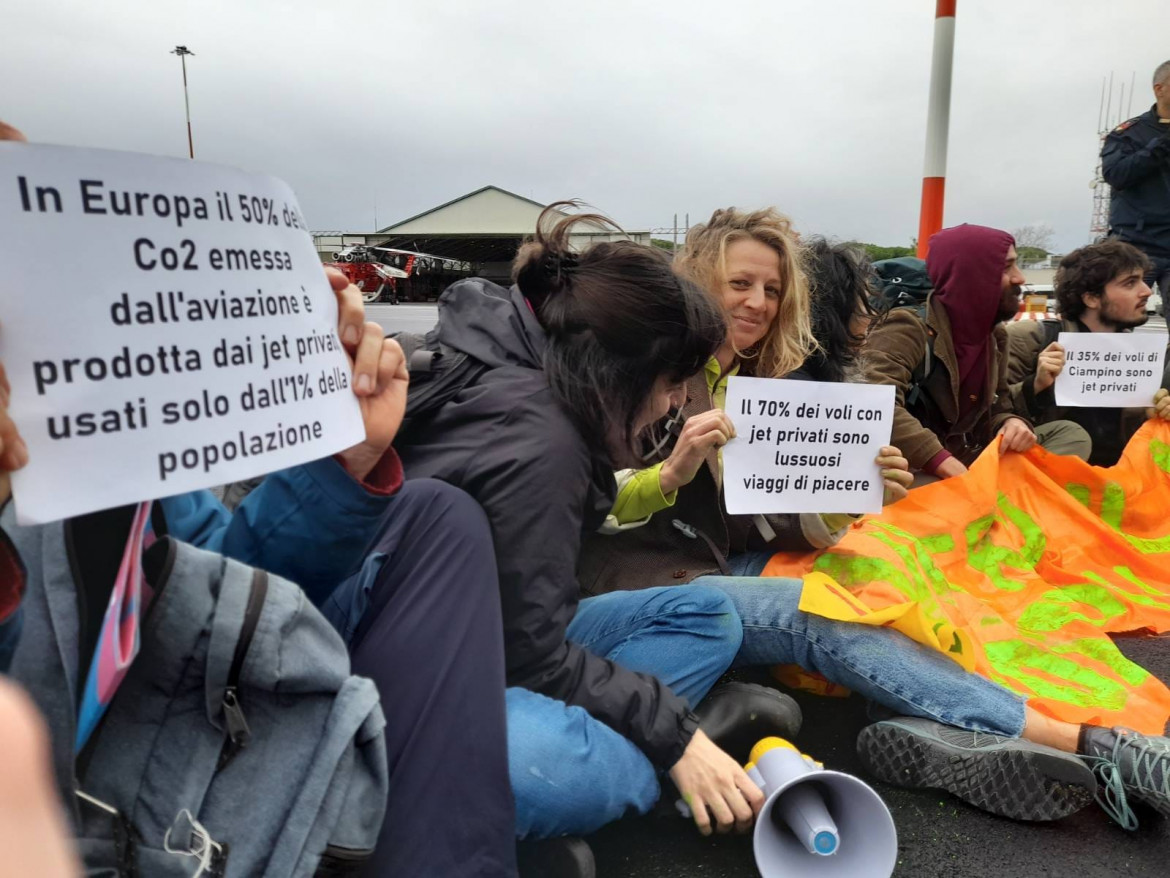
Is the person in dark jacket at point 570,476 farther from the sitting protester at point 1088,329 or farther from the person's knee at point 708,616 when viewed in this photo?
the sitting protester at point 1088,329

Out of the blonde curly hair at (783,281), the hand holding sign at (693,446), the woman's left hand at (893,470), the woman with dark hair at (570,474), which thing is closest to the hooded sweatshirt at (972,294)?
the blonde curly hair at (783,281)

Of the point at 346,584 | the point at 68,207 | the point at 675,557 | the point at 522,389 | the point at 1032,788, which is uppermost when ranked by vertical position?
the point at 68,207

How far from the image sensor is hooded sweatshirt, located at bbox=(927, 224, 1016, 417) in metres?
3.16

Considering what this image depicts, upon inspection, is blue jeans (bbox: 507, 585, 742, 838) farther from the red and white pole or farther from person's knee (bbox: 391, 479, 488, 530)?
the red and white pole

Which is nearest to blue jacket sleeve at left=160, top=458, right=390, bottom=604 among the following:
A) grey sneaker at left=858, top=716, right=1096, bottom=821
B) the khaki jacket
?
grey sneaker at left=858, top=716, right=1096, bottom=821

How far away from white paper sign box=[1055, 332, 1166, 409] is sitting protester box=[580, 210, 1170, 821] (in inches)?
64.6

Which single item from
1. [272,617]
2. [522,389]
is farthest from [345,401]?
[522,389]

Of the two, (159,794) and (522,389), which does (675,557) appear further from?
(159,794)

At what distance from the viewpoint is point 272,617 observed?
87 centimetres

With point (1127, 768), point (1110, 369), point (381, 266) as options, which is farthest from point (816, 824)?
point (381, 266)

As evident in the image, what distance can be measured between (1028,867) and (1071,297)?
2907 mm

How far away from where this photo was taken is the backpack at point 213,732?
757 millimetres

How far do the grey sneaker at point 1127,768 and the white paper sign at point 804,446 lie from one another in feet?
2.37

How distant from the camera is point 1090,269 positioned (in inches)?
141
